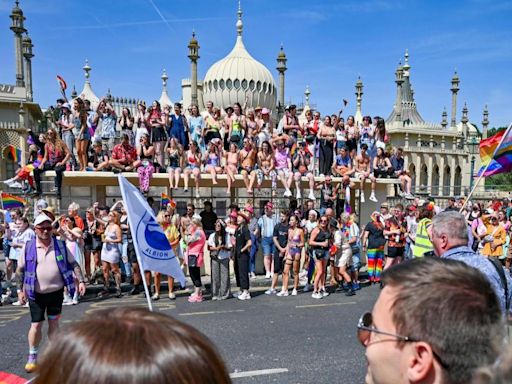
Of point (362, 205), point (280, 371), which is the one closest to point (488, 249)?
point (362, 205)

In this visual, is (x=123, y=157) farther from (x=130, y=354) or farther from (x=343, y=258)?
(x=130, y=354)

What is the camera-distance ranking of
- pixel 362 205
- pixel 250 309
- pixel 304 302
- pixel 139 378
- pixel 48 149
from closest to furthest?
pixel 139 378 < pixel 250 309 < pixel 304 302 < pixel 48 149 < pixel 362 205

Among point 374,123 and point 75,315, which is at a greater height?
point 374,123

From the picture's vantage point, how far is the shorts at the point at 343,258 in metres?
9.24

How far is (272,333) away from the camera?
20.9 ft

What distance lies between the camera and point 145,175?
11.1m

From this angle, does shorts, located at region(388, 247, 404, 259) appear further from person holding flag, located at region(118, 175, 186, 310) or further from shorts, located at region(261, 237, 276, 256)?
person holding flag, located at region(118, 175, 186, 310)

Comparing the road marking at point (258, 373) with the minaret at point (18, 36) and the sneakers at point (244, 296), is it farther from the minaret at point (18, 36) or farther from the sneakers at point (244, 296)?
the minaret at point (18, 36)

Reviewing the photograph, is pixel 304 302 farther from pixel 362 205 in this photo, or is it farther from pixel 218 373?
pixel 218 373

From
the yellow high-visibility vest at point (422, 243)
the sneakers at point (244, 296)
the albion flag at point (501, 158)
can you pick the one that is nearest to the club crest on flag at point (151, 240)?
the sneakers at point (244, 296)

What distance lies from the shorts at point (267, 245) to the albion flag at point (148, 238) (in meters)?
5.21

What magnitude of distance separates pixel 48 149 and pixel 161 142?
2859mm

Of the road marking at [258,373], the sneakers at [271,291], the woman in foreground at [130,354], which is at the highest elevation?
the woman in foreground at [130,354]

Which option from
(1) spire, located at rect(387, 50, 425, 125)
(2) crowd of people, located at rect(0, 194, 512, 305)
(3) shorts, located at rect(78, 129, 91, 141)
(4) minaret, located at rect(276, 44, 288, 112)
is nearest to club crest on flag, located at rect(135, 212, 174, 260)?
(2) crowd of people, located at rect(0, 194, 512, 305)
